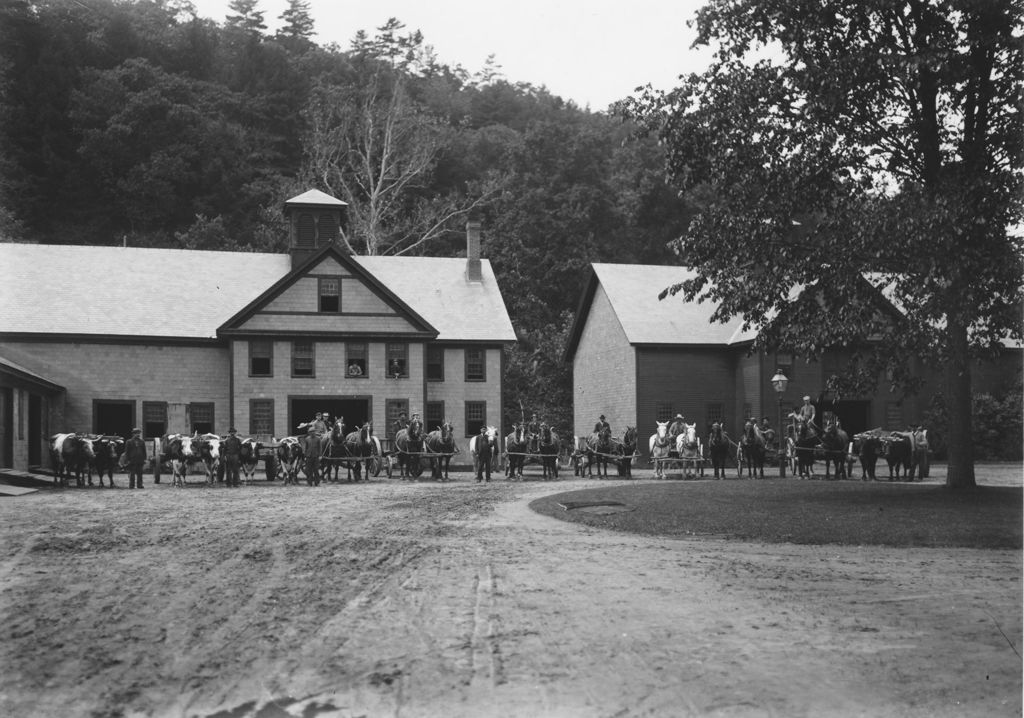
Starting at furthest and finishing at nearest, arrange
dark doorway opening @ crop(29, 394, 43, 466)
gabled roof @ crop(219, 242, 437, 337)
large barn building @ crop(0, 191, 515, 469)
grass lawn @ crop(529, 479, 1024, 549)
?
gabled roof @ crop(219, 242, 437, 337) < large barn building @ crop(0, 191, 515, 469) < dark doorway opening @ crop(29, 394, 43, 466) < grass lawn @ crop(529, 479, 1024, 549)

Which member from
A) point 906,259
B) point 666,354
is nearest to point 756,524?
point 906,259

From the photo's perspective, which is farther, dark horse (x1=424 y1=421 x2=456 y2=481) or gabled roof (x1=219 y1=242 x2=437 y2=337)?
gabled roof (x1=219 y1=242 x2=437 y2=337)

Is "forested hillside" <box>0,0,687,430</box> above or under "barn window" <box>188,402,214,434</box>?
above

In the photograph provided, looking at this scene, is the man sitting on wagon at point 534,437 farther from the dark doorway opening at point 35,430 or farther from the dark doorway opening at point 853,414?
the dark doorway opening at point 35,430

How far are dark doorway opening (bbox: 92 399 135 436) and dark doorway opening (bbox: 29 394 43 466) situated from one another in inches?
112

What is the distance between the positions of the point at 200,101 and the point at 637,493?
42.8 metres

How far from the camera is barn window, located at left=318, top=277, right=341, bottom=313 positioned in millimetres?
44750

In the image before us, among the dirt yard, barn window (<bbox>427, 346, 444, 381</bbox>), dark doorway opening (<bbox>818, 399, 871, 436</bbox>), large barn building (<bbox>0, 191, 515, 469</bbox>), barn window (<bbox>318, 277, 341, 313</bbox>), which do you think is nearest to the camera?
the dirt yard

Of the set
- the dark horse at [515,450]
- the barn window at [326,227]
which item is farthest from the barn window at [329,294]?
the dark horse at [515,450]

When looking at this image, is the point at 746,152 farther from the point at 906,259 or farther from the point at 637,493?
the point at 637,493

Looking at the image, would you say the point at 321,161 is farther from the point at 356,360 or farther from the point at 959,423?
the point at 959,423

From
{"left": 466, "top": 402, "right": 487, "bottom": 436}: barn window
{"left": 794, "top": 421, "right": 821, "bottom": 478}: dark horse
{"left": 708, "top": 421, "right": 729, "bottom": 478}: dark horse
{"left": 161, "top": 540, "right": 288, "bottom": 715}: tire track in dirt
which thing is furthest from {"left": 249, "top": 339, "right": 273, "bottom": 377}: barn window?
{"left": 161, "top": 540, "right": 288, "bottom": 715}: tire track in dirt

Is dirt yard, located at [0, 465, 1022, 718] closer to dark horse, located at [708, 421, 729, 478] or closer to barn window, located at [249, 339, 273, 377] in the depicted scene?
dark horse, located at [708, 421, 729, 478]

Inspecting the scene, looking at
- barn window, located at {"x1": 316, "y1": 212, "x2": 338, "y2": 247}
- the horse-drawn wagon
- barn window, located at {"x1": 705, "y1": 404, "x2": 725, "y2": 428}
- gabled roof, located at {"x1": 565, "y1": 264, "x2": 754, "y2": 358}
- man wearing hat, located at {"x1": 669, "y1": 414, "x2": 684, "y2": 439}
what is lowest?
the horse-drawn wagon
